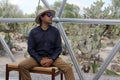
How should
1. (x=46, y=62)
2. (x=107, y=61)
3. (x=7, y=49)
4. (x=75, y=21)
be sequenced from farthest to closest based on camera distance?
(x=7, y=49)
(x=75, y=21)
(x=107, y=61)
(x=46, y=62)

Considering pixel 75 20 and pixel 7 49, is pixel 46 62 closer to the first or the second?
pixel 75 20

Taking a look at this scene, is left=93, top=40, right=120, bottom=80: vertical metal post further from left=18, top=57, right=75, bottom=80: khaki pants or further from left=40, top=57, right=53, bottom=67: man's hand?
left=40, top=57, right=53, bottom=67: man's hand

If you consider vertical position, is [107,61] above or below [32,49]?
below

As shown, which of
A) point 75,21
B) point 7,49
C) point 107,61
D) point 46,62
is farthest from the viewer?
point 7,49

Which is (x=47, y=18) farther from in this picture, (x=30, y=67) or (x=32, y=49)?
(x=30, y=67)

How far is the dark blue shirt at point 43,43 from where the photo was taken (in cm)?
375

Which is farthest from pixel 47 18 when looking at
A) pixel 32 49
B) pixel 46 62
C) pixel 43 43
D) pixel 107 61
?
pixel 107 61

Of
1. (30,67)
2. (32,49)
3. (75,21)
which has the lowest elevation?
(30,67)

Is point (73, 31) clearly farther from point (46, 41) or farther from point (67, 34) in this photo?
point (46, 41)

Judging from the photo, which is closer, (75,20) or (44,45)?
(44,45)

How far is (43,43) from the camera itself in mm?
3752

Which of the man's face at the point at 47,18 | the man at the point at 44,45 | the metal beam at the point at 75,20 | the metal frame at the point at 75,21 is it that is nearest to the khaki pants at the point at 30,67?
the man at the point at 44,45

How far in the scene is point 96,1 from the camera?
14.1 ft

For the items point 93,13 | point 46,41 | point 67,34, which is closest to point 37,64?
point 46,41
